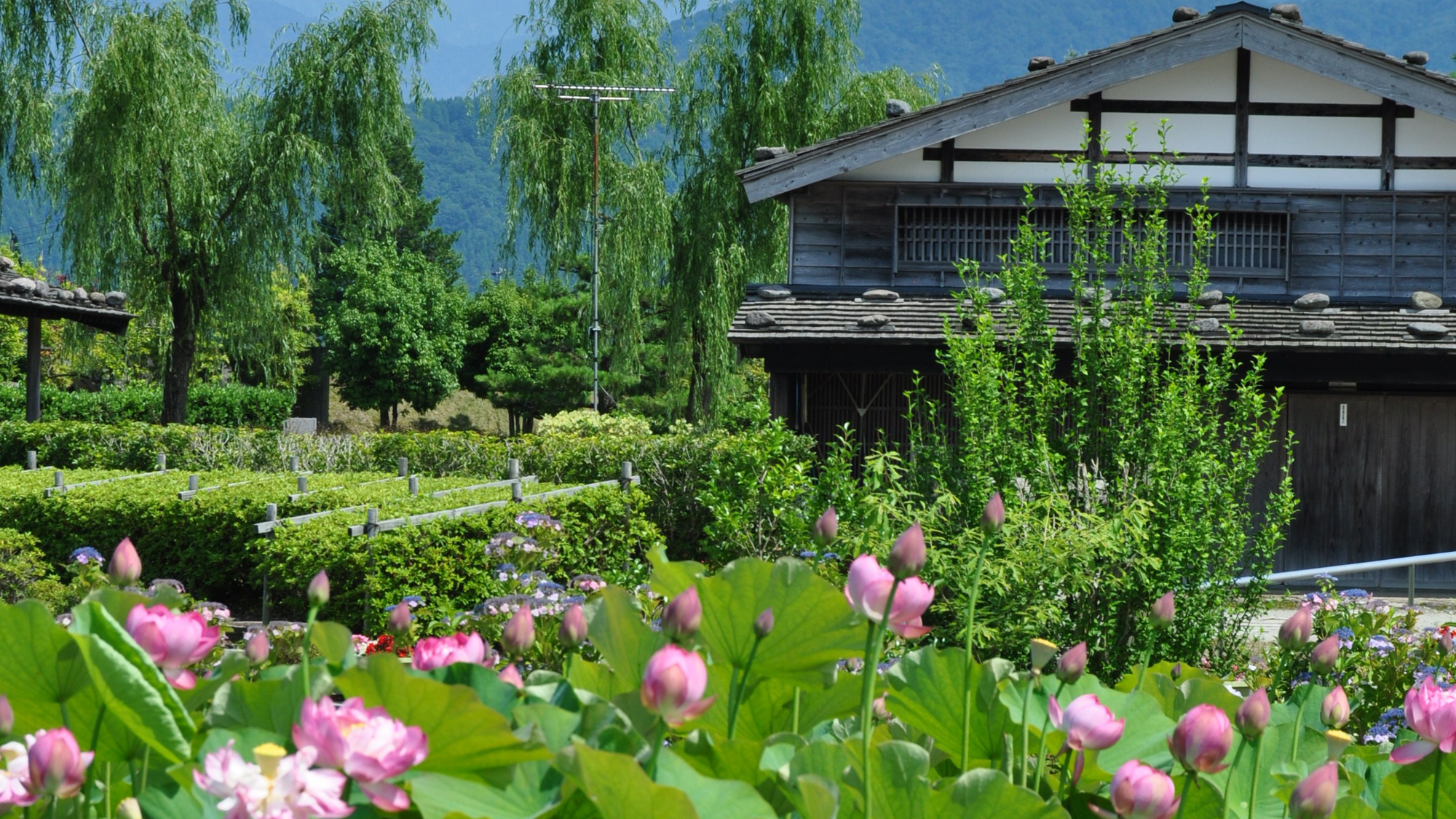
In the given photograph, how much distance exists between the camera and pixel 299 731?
0.93m

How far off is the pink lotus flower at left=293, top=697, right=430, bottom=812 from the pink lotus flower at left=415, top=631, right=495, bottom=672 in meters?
0.32

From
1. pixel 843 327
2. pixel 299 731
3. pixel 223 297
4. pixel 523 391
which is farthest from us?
pixel 523 391

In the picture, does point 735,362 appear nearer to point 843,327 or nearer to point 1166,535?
point 843,327

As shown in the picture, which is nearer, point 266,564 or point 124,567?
point 124,567

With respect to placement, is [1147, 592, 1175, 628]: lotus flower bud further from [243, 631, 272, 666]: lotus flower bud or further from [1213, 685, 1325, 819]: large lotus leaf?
[243, 631, 272, 666]: lotus flower bud

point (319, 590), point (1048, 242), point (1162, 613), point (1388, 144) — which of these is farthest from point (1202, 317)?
point (319, 590)

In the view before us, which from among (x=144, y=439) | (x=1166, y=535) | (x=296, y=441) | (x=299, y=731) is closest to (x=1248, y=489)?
(x=1166, y=535)

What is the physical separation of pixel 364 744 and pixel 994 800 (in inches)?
22.7

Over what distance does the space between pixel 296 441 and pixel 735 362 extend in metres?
7.82

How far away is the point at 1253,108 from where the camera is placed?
529 inches

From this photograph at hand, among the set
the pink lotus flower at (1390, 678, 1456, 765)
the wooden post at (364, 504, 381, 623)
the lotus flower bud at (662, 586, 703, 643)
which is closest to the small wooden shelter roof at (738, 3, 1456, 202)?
the wooden post at (364, 504, 381, 623)

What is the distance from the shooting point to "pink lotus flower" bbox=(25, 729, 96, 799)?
1.00 m

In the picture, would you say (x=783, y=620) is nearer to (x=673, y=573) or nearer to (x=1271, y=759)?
(x=673, y=573)

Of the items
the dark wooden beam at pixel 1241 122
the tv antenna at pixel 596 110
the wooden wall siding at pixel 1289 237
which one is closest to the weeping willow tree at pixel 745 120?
the tv antenna at pixel 596 110
